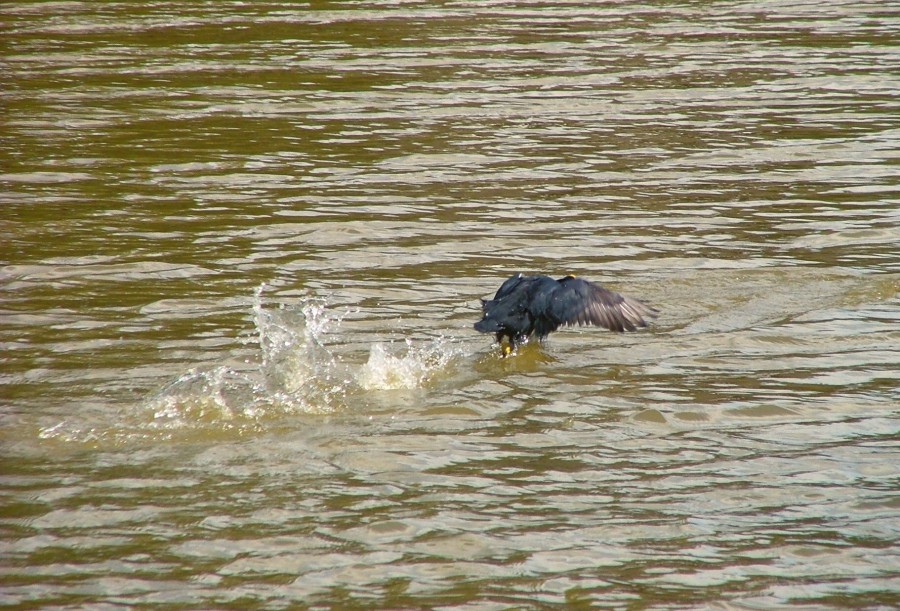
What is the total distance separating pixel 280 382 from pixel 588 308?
6.43 feet

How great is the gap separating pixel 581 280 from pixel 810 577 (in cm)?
283

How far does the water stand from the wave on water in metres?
0.02

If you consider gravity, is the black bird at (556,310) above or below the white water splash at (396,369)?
above

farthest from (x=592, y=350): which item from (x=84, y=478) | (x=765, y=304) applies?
(x=84, y=478)

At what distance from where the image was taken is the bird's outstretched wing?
7.49 m

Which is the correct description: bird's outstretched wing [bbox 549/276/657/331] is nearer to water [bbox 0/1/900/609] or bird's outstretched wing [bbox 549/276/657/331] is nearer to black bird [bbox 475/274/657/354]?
black bird [bbox 475/274/657/354]

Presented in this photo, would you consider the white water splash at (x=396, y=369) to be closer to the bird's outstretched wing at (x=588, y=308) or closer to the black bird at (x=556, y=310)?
the black bird at (x=556, y=310)

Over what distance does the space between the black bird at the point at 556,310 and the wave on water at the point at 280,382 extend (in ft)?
1.44

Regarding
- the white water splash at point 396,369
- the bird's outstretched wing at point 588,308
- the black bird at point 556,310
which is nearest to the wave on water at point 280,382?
the white water splash at point 396,369

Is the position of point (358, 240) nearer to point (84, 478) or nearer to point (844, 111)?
point (84, 478)

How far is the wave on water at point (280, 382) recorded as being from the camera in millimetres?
6582

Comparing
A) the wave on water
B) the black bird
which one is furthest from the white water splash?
the black bird

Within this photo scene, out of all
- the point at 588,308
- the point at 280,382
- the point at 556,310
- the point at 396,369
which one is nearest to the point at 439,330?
the point at 396,369

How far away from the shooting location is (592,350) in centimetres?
795
